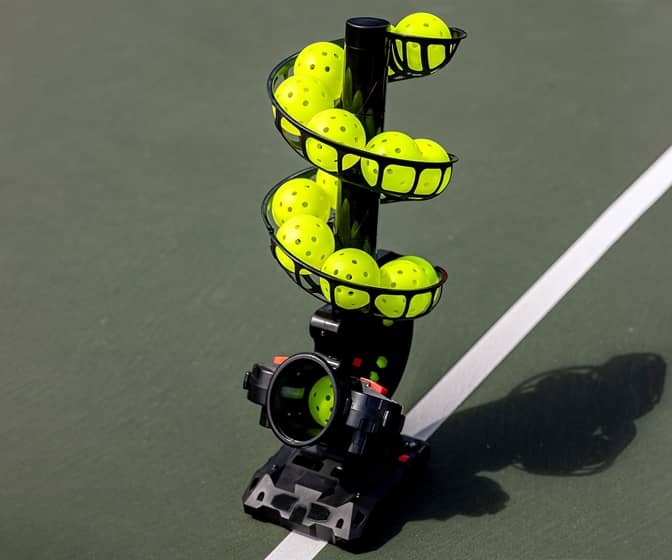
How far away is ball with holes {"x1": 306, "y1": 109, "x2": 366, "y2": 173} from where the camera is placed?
3732 mm

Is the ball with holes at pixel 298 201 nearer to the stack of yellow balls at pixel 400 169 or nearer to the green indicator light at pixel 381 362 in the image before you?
the stack of yellow balls at pixel 400 169

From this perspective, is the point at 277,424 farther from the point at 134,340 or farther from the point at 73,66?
the point at 73,66

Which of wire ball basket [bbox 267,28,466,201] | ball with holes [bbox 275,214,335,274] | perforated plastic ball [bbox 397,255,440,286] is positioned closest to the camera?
wire ball basket [bbox 267,28,466,201]

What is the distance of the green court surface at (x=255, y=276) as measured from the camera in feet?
14.5

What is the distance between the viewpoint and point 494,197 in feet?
22.0

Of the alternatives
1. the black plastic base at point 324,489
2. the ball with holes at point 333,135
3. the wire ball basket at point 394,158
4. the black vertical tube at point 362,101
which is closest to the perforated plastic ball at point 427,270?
the black vertical tube at point 362,101

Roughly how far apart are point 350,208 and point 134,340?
187 cm

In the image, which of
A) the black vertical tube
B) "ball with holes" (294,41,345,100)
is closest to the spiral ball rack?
the black vertical tube

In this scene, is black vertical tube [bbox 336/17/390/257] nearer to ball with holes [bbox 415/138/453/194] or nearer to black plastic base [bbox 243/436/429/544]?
ball with holes [bbox 415/138/453/194]

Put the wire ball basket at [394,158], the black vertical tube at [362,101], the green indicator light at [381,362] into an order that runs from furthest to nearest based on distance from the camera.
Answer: the green indicator light at [381,362]
the black vertical tube at [362,101]
the wire ball basket at [394,158]

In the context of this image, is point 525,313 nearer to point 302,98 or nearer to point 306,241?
point 306,241

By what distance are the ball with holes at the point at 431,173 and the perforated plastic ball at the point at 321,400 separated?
2.83 ft

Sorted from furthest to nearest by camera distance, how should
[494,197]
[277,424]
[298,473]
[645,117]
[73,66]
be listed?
[73,66]
[645,117]
[494,197]
[298,473]
[277,424]

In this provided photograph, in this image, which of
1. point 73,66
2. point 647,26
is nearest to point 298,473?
point 73,66
